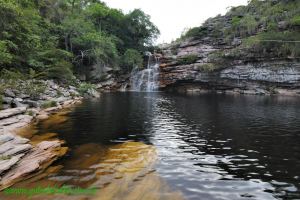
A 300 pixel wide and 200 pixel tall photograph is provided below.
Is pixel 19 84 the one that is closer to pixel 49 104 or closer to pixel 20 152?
pixel 49 104

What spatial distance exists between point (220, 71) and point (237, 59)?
14.3 ft

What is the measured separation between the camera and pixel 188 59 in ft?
212

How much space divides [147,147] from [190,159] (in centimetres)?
290

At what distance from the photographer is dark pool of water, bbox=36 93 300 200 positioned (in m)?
9.68

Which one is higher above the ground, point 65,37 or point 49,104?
point 65,37

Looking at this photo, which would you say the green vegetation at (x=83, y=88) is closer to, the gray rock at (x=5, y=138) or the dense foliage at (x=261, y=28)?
the gray rock at (x=5, y=138)

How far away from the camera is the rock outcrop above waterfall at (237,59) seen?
184 feet

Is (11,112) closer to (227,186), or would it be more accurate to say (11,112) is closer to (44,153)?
(44,153)

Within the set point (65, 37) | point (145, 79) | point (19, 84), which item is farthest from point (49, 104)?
point (145, 79)

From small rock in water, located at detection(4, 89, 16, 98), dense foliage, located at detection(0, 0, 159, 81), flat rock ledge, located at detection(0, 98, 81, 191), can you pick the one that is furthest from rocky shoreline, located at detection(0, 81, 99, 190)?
dense foliage, located at detection(0, 0, 159, 81)

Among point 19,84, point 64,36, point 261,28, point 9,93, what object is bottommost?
point 9,93

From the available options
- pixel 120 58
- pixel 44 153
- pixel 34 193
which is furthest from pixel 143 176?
pixel 120 58

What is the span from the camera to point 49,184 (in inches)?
384

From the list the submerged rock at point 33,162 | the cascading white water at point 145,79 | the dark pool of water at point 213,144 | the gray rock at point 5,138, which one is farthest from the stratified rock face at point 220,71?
the gray rock at point 5,138
